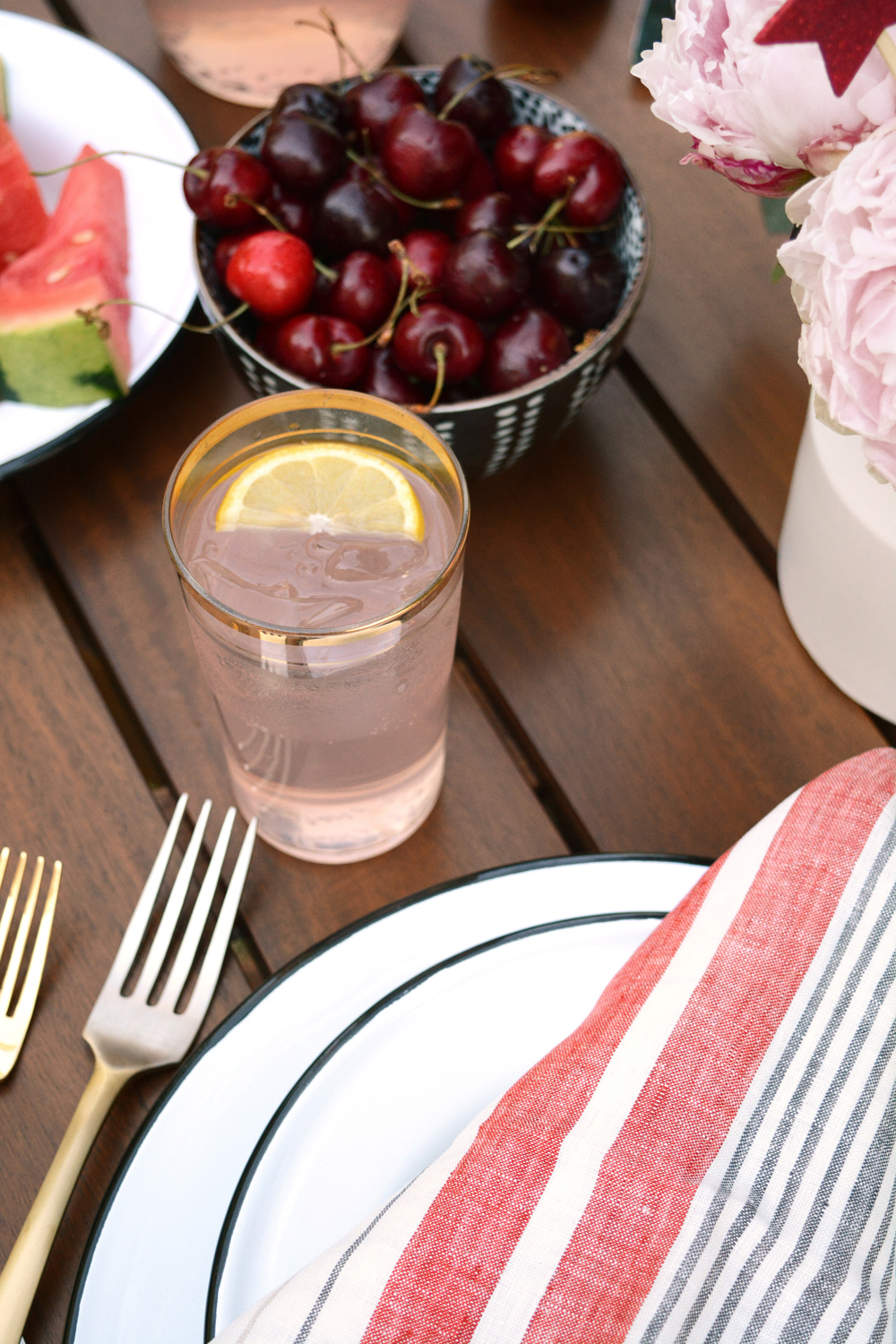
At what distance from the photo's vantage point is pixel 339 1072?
0.46 metres

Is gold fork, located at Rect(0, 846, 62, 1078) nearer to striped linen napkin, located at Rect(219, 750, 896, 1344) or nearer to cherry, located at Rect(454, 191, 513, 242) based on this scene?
striped linen napkin, located at Rect(219, 750, 896, 1344)

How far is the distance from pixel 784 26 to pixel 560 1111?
0.34 meters

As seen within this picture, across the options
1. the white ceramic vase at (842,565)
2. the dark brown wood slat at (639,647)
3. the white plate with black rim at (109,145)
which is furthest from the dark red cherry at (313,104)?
the white ceramic vase at (842,565)

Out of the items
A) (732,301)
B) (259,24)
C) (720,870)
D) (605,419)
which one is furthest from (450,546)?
(259,24)

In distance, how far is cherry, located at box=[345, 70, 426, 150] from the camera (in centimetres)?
66

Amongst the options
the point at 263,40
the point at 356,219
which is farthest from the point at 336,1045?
the point at 263,40

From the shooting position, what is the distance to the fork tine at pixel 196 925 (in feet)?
1.68

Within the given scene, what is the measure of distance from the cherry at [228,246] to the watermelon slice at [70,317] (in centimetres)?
7

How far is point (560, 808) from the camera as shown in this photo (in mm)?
602

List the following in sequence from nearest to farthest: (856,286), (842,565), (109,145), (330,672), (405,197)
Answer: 1. (856,286)
2. (330,672)
3. (842,565)
4. (405,197)
5. (109,145)

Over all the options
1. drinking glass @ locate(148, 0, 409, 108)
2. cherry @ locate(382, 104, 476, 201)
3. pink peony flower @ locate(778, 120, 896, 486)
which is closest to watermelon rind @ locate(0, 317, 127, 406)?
cherry @ locate(382, 104, 476, 201)

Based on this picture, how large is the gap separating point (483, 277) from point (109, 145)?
37cm

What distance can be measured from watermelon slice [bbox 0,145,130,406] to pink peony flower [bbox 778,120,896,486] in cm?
43

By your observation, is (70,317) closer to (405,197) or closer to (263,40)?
(405,197)
